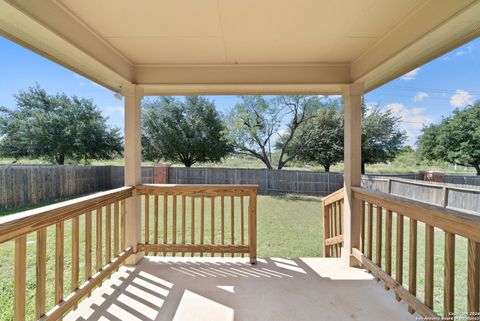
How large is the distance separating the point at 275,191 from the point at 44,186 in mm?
8326

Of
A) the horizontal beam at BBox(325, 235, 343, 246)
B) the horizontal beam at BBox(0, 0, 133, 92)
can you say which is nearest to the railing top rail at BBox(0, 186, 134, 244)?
the horizontal beam at BBox(0, 0, 133, 92)

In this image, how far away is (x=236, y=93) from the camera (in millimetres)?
3047

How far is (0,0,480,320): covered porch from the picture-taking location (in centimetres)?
157

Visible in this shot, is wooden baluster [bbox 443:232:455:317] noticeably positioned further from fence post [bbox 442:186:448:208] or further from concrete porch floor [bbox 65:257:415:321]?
fence post [bbox 442:186:448:208]

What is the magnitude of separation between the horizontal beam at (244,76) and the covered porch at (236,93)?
0.04 feet

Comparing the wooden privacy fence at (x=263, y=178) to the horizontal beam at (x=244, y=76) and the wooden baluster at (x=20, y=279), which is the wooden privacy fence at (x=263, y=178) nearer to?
the horizontal beam at (x=244, y=76)

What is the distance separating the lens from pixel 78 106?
12.5m

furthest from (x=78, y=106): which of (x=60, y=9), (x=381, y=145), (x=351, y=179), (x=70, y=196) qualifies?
(x=381, y=145)

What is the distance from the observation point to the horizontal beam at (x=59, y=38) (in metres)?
1.45

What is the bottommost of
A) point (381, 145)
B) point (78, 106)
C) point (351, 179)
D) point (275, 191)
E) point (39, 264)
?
point (275, 191)

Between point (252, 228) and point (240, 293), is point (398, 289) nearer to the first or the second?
point (240, 293)

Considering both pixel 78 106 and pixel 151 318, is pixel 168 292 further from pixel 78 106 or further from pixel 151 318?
pixel 78 106

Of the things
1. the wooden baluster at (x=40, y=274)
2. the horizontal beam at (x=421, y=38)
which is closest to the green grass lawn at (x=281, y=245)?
the wooden baluster at (x=40, y=274)

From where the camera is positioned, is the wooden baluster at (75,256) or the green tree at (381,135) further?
the green tree at (381,135)
